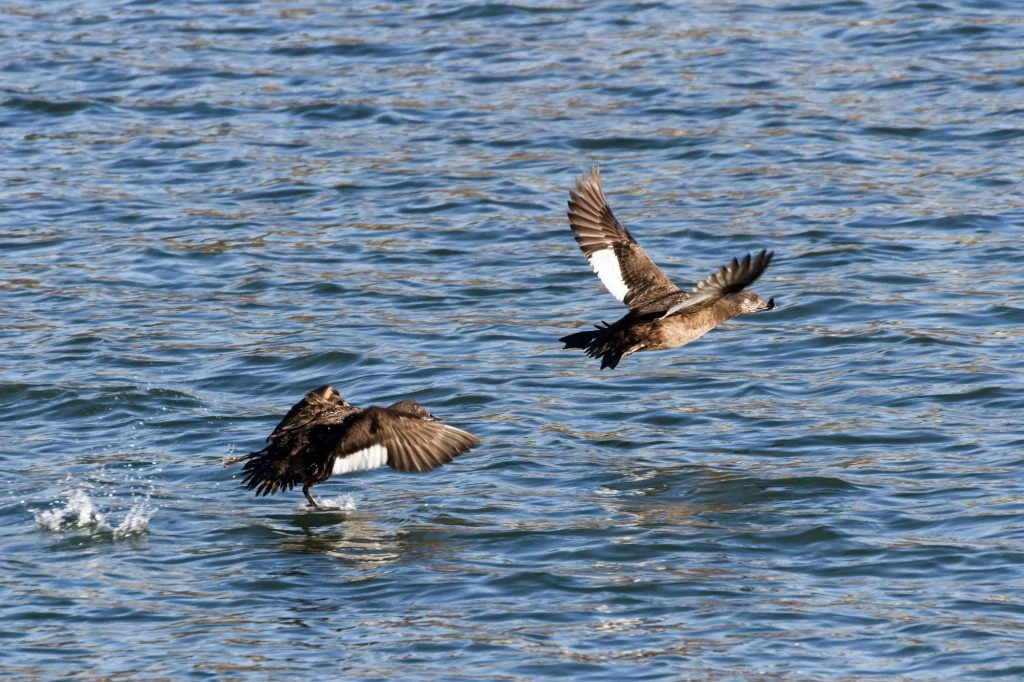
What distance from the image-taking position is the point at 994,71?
1773 cm

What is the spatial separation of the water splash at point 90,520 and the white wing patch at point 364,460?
123cm

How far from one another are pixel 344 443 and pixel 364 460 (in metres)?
0.16

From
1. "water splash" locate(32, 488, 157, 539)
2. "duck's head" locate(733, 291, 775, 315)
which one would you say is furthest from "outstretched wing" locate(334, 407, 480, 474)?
"duck's head" locate(733, 291, 775, 315)

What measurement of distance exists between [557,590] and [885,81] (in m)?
10.6

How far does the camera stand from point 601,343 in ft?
33.7

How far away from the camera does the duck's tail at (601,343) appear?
10.2 metres

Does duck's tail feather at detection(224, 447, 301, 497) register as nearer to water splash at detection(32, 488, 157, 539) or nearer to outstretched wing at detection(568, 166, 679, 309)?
water splash at detection(32, 488, 157, 539)

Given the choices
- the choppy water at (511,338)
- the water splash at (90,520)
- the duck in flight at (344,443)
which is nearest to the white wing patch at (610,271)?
the choppy water at (511,338)

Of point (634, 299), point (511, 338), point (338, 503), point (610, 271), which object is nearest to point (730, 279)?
point (634, 299)

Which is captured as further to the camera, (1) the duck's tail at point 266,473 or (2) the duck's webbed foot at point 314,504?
(2) the duck's webbed foot at point 314,504

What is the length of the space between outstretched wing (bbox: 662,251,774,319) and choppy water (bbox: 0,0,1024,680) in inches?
46.8

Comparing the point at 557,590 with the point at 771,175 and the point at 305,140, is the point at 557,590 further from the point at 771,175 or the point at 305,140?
the point at 305,140

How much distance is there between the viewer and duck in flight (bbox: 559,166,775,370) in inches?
402

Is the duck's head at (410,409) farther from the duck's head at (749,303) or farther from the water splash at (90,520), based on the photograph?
the duck's head at (749,303)
